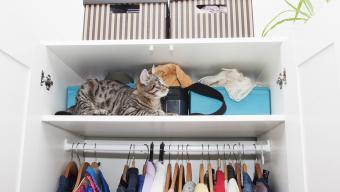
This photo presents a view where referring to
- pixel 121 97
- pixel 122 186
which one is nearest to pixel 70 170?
pixel 122 186

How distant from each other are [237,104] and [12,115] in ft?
2.78

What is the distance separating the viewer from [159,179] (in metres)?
1.17

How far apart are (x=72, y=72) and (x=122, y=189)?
622 millimetres

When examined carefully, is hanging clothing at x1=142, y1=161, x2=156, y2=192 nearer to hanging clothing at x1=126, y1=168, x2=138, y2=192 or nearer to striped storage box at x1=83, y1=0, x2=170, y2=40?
hanging clothing at x1=126, y1=168, x2=138, y2=192

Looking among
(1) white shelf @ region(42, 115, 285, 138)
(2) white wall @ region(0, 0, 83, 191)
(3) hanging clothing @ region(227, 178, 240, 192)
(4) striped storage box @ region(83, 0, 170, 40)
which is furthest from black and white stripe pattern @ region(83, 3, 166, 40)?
(3) hanging clothing @ region(227, 178, 240, 192)

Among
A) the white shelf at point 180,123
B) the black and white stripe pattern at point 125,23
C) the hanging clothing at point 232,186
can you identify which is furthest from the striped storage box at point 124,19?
the hanging clothing at point 232,186

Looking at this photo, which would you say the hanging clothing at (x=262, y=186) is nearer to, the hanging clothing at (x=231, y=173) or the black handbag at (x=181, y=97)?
the hanging clothing at (x=231, y=173)

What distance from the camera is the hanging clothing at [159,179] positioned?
1.14m

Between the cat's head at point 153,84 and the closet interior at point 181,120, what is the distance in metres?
0.07

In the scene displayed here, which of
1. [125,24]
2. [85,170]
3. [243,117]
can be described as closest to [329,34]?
[243,117]

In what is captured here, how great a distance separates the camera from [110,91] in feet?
4.20

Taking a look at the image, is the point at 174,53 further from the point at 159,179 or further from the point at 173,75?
A: the point at 159,179

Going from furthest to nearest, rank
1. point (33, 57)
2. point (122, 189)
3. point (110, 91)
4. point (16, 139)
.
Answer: point (110, 91) < point (122, 189) < point (33, 57) < point (16, 139)

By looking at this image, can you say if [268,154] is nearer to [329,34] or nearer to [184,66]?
[184,66]
